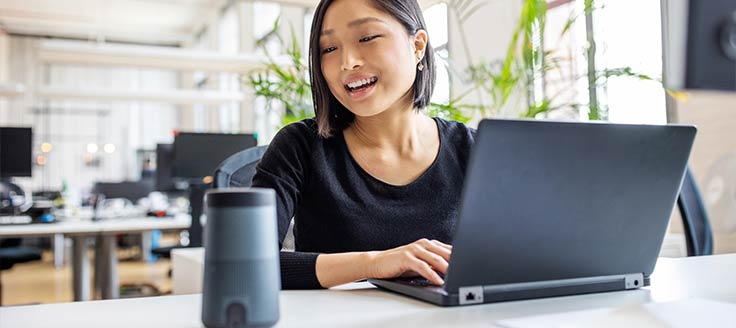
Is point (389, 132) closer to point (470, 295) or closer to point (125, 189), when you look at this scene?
point (470, 295)

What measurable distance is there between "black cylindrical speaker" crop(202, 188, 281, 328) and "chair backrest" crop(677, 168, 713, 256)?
1.55m

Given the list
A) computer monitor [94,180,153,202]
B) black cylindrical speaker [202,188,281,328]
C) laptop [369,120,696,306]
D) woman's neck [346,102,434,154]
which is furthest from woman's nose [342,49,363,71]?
computer monitor [94,180,153,202]

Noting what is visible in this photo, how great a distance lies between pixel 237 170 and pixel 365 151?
507 millimetres

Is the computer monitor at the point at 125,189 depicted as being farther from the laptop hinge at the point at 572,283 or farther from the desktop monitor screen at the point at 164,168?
the laptop hinge at the point at 572,283

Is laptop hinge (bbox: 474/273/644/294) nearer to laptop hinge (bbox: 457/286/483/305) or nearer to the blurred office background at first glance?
laptop hinge (bbox: 457/286/483/305)

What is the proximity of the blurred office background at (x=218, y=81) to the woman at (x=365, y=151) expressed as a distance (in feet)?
0.80

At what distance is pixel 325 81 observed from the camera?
1.41m

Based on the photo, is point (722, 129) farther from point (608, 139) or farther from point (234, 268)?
point (234, 268)

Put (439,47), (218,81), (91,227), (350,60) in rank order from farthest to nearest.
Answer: (218,81)
(91,227)
(439,47)
(350,60)

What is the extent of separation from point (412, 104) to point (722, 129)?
2.14m

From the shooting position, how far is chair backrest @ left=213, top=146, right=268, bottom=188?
1.71 meters

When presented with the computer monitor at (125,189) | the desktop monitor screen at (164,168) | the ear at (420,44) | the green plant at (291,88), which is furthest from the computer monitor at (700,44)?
the computer monitor at (125,189)

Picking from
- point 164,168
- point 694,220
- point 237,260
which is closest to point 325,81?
point 237,260

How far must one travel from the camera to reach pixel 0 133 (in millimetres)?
4164
